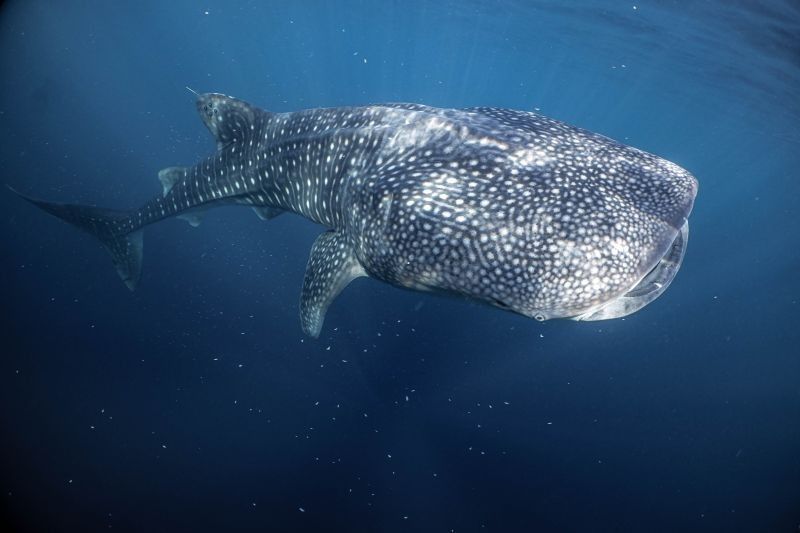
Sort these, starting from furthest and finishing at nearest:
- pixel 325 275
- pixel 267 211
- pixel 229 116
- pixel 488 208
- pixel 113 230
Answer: pixel 113 230 < pixel 267 211 < pixel 229 116 < pixel 325 275 < pixel 488 208

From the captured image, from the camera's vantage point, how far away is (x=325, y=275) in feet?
14.3

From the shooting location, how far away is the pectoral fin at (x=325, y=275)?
4.18m

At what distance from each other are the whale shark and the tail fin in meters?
4.17

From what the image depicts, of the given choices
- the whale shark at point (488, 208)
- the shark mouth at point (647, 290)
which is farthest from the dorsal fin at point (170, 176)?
the shark mouth at point (647, 290)

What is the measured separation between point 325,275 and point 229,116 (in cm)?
257

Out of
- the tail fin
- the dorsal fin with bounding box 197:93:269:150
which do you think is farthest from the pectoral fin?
the tail fin

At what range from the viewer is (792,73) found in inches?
645

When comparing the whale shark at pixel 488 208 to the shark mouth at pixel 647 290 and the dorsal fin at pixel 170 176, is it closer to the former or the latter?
the shark mouth at pixel 647 290

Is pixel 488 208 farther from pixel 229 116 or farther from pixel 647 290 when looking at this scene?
pixel 229 116

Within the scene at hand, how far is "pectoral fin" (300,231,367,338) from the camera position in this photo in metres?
4.18

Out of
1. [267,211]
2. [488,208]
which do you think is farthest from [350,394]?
[488,208]

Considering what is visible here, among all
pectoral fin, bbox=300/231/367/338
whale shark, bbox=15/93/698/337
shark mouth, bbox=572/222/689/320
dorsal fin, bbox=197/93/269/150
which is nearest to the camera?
whale shark, bbox=15/93/698/337

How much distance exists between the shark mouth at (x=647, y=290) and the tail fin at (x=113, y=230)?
289 inches

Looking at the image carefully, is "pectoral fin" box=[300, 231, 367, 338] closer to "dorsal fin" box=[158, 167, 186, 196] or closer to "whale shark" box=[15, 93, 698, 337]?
"whale shark" box=[15, 93, 698, 337]
